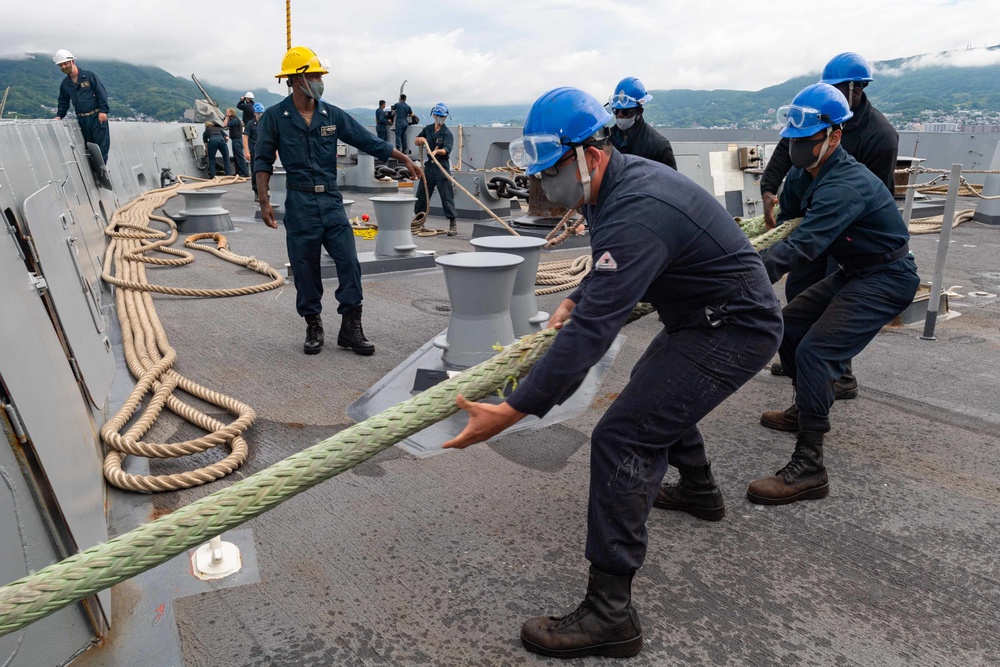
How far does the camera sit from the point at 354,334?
5129 millimetres

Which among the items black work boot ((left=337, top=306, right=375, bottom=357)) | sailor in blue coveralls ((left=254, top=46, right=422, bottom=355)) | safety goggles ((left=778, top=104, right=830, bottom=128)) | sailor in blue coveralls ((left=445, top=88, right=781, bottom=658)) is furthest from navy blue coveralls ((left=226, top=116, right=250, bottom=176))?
sailor in blue coveralls ((left=445, top=88, right=781, bottom=658))

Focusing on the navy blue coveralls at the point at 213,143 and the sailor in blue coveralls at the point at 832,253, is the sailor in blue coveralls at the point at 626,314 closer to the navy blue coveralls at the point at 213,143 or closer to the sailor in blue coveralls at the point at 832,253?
the sailor in blue coveralls at the point at 832,253

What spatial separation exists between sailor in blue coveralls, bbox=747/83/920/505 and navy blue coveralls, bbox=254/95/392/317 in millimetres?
2997

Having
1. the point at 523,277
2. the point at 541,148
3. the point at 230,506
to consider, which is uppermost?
the point at 541,148

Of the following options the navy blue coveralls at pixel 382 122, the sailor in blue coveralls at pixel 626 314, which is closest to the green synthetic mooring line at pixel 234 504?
the sailor in blue coveralls at pixel 626 314

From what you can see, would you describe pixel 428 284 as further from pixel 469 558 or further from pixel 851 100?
pixel 469 558

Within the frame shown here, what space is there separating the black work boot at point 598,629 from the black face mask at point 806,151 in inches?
85.7

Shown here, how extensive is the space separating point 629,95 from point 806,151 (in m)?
Result: 2.45

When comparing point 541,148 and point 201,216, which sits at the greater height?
point 541,148

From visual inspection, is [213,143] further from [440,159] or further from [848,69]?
[848,69]

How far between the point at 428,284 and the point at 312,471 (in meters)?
5.77

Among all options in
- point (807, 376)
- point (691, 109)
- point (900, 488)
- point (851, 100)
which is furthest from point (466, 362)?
point (691, 109)

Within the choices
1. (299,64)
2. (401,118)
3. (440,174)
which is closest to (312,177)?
(299,64)

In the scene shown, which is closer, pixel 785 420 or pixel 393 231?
pixel 785 420
